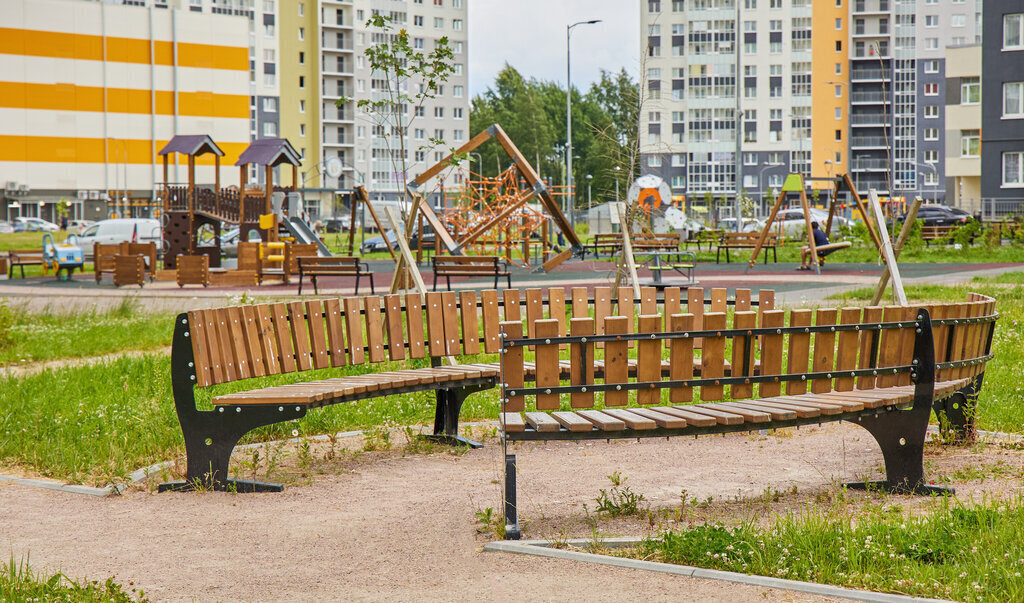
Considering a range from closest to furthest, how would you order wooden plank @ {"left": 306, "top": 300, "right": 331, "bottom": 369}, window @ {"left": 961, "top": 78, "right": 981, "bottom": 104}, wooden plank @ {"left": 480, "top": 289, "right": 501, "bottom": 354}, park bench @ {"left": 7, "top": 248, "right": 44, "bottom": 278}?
wooden plank @ {"left": 306, "top": 300, "right": 331, "bottom": 369}
wooden plank @ {"left": 480, "top": 289, "right": 501, "bottom": 354}
park bench @ {"left": 7, "top": 248, "right": 44, "bottom": 278}
window @ {"left": 961, "top": 78, "right": 981, "bottom": 104}

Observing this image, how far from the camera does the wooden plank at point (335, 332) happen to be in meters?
6.89

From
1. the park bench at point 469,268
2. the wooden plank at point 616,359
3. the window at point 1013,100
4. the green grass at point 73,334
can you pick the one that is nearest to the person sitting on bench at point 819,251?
the park bench at point 469,268

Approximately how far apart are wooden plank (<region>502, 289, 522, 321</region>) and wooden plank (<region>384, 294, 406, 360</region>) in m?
0.72

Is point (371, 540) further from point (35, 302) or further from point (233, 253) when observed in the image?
point (233, 253)

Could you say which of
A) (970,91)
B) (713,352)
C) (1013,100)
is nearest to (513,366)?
(713,352)

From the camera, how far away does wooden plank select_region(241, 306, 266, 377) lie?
6496 mm

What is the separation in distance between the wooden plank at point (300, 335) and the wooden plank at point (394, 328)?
0.58 m

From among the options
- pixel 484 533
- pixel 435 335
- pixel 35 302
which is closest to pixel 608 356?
pixel 484 533

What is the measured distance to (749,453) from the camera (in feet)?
22.9

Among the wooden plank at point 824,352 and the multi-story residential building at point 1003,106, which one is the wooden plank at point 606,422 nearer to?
the wooden plank at point 824,352

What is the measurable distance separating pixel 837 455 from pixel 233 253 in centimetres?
3727

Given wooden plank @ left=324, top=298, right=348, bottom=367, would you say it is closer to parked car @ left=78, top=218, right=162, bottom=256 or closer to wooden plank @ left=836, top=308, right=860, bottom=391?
wooden plank @ left=836, top=308, right=860, bottom=391

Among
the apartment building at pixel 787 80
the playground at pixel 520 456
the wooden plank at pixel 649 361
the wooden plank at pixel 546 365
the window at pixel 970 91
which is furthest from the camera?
the apartment building at pixel 787 80

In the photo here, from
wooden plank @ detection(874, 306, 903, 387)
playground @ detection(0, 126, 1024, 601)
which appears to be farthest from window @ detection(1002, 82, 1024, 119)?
wooden plank @ detection(874, 306, 903, 387)
